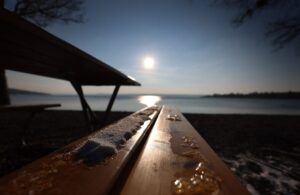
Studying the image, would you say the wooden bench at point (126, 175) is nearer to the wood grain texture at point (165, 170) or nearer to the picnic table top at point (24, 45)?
the wood grain texture at point (165, 170)

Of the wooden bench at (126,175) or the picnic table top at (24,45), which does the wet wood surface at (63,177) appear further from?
the picnic table top at (24,45)

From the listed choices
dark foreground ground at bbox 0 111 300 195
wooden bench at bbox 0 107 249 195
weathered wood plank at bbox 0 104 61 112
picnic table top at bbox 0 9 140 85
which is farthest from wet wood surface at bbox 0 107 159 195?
weathered wood plank at bbox 0 104 61 112

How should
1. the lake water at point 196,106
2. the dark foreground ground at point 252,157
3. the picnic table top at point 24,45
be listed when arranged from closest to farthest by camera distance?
1. the picnic table top at point 24,45
2. the dark foreground ground at point 252,157
3. the lake water at point 196,106

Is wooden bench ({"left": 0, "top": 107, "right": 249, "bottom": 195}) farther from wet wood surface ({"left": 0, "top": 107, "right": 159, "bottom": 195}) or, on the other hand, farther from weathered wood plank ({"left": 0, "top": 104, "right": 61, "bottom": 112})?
weathered wood plank ({"left": 0, "top": 104, "right": 61, "bottom": 112})

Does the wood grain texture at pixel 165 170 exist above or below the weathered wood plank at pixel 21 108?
above

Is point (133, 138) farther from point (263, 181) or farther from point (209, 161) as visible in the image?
point (263, 181)

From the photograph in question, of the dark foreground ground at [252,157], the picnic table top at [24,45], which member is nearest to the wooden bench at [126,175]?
the picnic table top at [24,45]

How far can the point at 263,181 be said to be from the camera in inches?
121

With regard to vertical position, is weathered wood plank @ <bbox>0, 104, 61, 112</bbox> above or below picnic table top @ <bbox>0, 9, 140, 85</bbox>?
below

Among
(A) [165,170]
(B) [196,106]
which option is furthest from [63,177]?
(B) [196,106]

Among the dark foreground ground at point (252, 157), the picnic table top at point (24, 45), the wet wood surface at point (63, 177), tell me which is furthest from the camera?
the dark foreground ground at point (252, 157)

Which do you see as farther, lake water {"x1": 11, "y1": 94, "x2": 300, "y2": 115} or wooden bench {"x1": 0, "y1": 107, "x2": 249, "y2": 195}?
lake water {"x1": 11, "y1": 94, "x2": 300, "y2": 115}

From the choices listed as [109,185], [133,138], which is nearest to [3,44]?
[133,138]

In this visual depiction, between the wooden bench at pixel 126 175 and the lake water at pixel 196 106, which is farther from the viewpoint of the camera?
the lake water at pixel 196 106
